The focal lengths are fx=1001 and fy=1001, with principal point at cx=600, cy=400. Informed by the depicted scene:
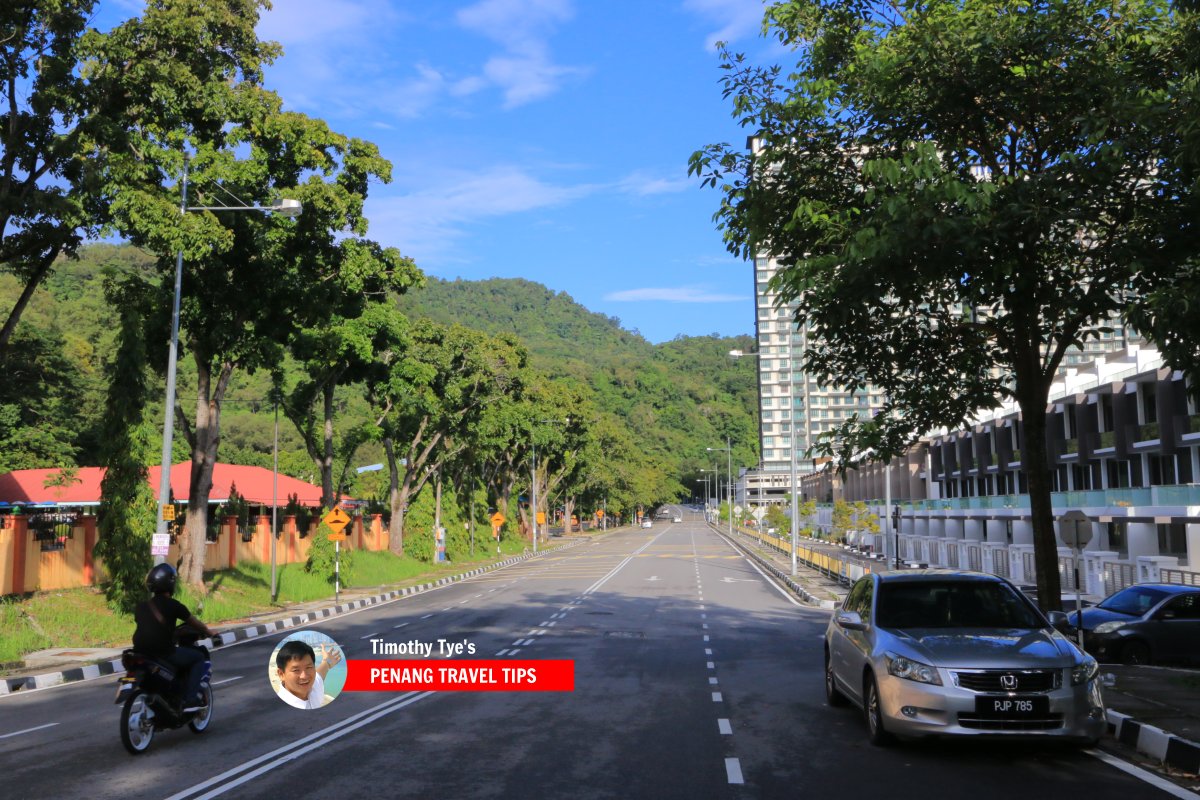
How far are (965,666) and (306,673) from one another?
27.6 ft

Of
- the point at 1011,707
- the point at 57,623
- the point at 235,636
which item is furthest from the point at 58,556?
the point at 1011,707

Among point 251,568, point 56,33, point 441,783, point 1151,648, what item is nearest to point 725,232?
point 441,783

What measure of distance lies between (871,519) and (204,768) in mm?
63079

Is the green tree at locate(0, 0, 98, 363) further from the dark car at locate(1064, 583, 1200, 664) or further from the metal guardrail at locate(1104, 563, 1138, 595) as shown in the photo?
the metal guardrail at locate(1104, 563, 1138, 595)

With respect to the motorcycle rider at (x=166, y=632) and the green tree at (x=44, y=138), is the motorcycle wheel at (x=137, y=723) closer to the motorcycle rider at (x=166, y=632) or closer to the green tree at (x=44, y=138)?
the motorcycle rider at (x=166, y=632)

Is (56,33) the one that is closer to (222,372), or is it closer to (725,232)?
(222,372)

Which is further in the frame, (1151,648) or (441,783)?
(1151,648)

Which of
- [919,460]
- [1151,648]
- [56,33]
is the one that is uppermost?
[56,33]

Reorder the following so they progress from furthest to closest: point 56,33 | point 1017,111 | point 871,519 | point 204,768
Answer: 1. point 871,519
2. point 56,33
3. point 1017,111
4. point 204,768

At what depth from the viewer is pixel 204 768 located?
838 cm

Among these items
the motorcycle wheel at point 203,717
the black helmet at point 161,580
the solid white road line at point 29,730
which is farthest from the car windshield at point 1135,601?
the solid white road line at point 29,730

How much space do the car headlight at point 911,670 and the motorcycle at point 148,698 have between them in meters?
6.44

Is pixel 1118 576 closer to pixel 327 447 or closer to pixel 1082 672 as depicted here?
pixel 327 447

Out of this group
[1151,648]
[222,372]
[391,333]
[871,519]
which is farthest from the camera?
[871,519]
